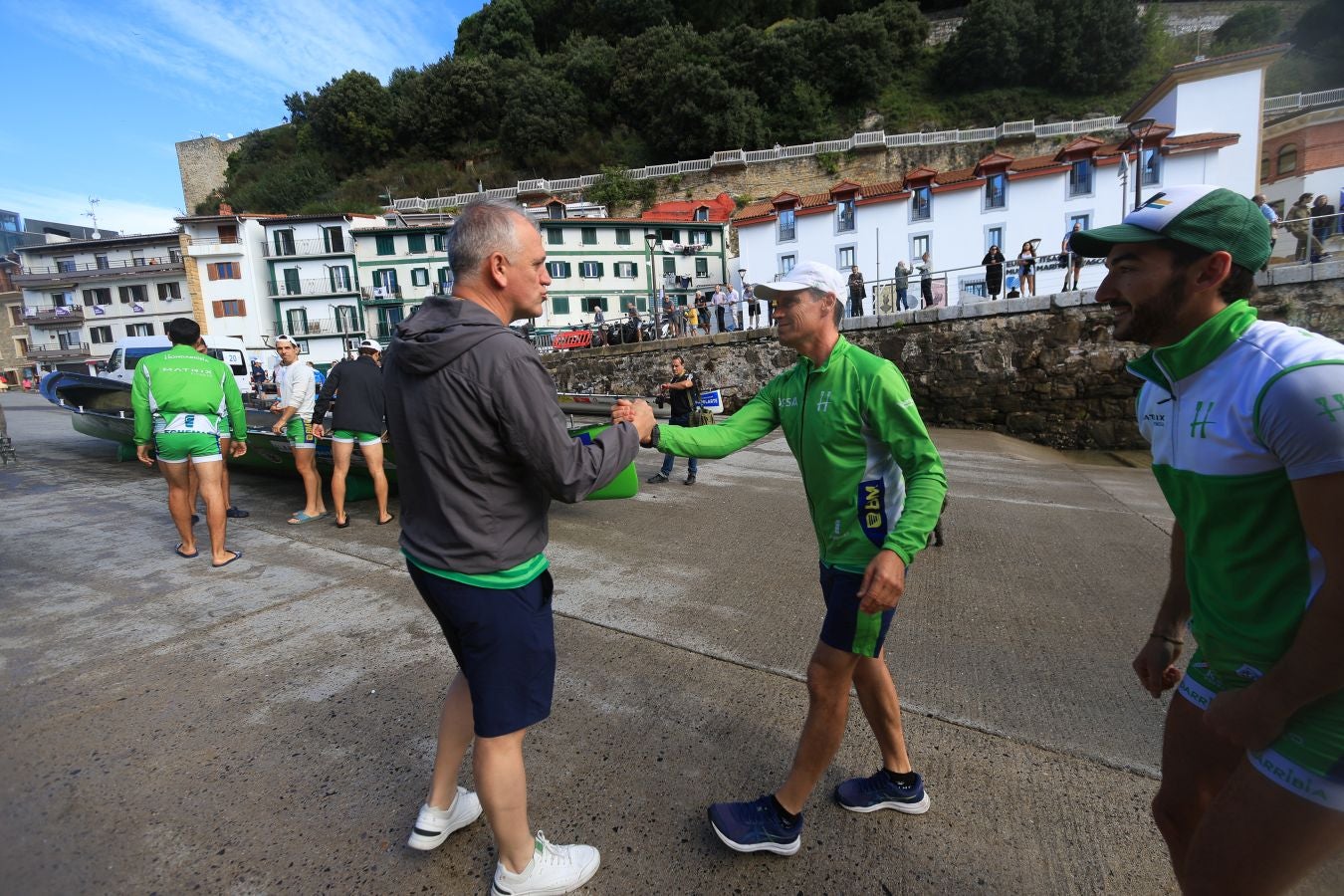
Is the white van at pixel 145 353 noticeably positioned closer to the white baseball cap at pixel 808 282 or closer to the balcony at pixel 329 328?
the white baseball cap at pixel 808 282

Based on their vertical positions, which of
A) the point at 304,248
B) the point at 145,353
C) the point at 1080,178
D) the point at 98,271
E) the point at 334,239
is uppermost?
the point at 334,239

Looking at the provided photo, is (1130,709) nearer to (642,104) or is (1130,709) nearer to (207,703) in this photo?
(207,703)

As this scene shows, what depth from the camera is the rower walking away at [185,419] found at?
15.8 feet

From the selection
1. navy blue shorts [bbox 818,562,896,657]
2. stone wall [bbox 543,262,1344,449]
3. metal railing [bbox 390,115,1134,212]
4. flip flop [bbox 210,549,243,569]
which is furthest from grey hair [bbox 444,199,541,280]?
metal railing [bbox 390,115,1134,212]

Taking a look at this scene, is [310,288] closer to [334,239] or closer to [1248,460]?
[334,239]

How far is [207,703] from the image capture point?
3020 mm

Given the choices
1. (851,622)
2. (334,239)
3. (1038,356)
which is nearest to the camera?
(851,622)

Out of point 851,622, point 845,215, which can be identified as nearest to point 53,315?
point 845,215

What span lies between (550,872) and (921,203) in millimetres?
35100

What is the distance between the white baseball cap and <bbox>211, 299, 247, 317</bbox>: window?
183 feet

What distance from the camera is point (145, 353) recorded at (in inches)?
707

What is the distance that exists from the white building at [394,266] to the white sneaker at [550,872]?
4414 cm

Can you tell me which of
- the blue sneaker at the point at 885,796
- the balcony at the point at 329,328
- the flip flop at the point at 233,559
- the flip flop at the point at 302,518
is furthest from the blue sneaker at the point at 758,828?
the balcony at the point at 329,328

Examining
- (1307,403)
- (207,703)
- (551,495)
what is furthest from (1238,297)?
(207,703)
